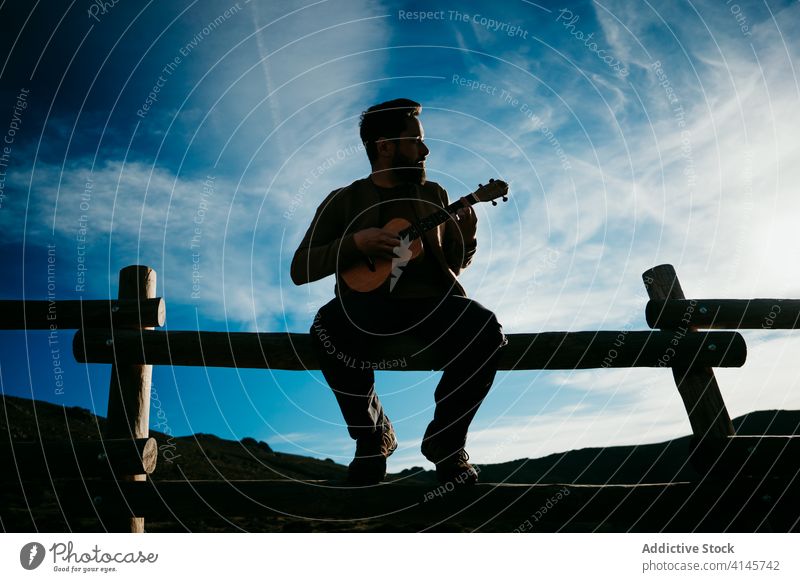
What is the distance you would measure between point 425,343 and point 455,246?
2.09ft

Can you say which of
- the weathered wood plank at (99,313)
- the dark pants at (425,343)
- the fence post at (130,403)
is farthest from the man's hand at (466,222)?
the fence post at (130,403)

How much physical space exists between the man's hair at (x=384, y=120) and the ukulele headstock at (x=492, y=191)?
633 mm

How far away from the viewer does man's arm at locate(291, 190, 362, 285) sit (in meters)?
2.92

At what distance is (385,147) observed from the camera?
322cm

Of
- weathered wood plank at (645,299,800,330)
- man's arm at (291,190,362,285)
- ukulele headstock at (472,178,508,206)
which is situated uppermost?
ukulele headstock at (472,178,508,206)

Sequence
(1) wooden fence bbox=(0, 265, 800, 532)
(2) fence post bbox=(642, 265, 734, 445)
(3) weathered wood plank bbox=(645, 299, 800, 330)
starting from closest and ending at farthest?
(1) wooden fence bbox=(0, 265, 800, 532), (2) fence post bbox=(642, 265, 734, 445), (3) weathered wood plank bbox=(645, 299, 800, 330)

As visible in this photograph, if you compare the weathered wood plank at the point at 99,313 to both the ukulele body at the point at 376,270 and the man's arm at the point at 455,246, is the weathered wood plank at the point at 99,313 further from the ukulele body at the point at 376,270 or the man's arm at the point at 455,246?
the man's arm at the point at 455,246

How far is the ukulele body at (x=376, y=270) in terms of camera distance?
2.97 meters

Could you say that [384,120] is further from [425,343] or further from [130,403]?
[130,403]

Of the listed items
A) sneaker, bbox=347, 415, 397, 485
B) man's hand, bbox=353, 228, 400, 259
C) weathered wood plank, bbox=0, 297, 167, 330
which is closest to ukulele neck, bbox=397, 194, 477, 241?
man's hand, bbox=353, 228, 400, 259

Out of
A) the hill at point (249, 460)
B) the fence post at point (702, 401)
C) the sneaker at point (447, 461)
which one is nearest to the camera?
the sneaker at point (447, 461)

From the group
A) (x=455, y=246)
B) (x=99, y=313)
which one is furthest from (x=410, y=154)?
(x=99, y=313)

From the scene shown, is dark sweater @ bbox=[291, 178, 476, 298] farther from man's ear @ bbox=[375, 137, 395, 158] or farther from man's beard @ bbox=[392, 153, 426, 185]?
man's ear @ bbox=[375, 137, 395, 158]
